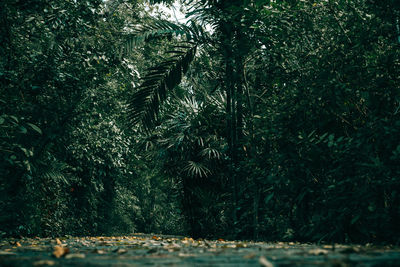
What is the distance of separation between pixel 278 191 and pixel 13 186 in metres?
5.13

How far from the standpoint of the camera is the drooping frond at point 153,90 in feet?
23.0

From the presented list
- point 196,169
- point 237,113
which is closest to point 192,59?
point 237,113

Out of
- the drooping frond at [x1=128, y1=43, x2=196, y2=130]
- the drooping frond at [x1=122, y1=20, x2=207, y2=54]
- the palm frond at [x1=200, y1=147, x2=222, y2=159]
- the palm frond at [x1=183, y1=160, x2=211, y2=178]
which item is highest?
the drooping frond at [x1=122, y1=20, x2=207, y2=54]

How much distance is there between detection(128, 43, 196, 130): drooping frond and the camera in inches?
275

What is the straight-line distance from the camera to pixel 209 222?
9.26 m

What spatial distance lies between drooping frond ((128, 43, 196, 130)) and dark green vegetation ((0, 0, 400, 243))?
0.07ft

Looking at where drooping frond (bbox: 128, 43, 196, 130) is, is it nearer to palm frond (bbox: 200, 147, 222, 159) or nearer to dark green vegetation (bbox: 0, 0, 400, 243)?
dark green vegetation (bbox: 0, 0, 400, 243)

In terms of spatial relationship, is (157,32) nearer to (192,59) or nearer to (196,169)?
(192,59)

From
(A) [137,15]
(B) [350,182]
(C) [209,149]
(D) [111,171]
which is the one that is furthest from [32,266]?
(D) [111,171]

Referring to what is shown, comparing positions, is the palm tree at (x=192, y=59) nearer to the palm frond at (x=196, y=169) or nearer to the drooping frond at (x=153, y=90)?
the drooping frond at (x=153, y=90)

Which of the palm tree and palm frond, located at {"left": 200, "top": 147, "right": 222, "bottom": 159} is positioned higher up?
the palm tree

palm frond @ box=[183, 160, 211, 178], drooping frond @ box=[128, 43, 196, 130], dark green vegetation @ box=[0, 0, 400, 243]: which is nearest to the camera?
dark green vegetation @ box=[0, 0, 400, 243]

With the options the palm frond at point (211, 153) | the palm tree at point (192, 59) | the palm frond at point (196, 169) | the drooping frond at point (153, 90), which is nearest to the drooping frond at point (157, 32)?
the palm tree at point (192, 59)

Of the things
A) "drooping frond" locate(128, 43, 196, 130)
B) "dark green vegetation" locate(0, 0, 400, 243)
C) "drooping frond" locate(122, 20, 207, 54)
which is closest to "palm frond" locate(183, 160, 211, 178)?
"dark green vegetation" locate(0, 0, 400, 243)
